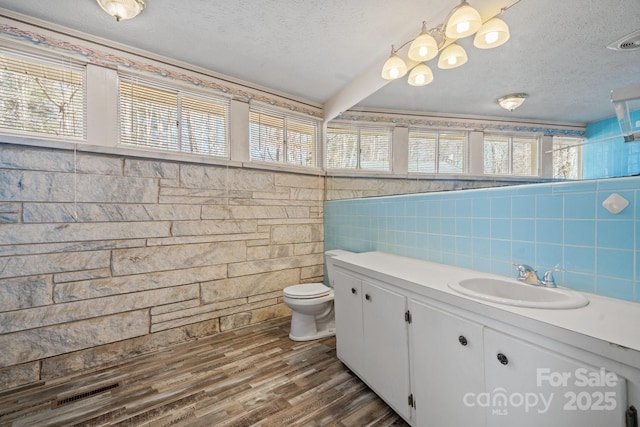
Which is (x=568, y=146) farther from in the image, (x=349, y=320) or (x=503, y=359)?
(x=349, y=320)

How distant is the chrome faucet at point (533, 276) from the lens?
1224mm

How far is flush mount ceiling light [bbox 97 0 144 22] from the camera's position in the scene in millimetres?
1616

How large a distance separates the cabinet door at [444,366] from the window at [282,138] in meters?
2.12

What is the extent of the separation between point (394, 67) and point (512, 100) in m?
0.84

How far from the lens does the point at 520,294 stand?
1.28 metres

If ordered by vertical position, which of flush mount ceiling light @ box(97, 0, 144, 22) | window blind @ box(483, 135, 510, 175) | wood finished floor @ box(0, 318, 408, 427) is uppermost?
flush mount ceiling light @ box(97, 0, 144, 22)

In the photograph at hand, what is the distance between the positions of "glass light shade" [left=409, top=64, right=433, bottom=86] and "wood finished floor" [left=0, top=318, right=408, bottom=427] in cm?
220

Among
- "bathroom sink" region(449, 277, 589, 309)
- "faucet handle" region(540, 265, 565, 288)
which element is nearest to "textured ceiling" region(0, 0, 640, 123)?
"faucet handle" region(540, 265, 565, 288)

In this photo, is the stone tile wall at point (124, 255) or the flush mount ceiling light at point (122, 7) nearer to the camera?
the flush mount ceiling light at point (122, 7)

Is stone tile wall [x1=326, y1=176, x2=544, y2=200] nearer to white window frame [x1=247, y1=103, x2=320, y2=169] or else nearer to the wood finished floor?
white window frame [x1=247, y1=103, x2=320, y2=169]

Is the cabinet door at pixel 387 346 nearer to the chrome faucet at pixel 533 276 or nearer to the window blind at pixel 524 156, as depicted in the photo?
the chrome faucet at pixel 533 276

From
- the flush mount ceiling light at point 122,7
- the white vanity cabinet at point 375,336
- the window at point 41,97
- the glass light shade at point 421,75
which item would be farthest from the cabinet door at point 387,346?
the window at point 41,97

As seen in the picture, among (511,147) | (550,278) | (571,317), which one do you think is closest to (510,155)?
(511,147)

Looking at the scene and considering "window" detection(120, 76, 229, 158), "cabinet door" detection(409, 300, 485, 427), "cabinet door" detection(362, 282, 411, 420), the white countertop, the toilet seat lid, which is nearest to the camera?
the white countertop
